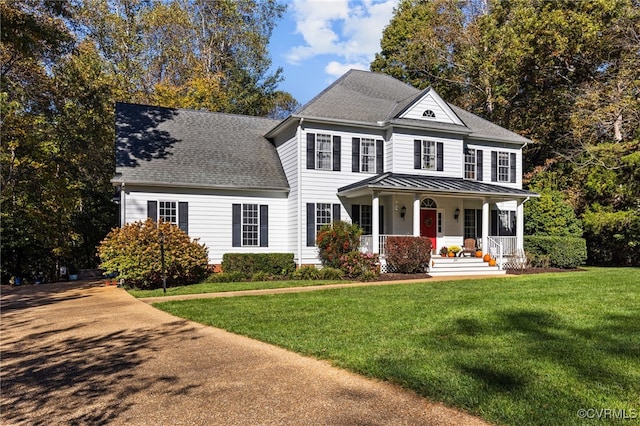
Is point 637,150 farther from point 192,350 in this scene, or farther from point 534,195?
point 192,350

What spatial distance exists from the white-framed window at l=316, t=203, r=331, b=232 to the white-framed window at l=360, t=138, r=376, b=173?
2208 millimetres

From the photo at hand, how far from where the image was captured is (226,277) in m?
15.4

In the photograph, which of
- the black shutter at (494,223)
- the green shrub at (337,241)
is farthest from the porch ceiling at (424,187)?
the black shutter at (494,223)

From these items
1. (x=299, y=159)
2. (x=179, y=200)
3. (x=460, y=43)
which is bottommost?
(x=179, y=200)

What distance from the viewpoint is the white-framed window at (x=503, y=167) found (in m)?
21.7

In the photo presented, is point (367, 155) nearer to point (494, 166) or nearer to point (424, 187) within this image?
point (424, 187)

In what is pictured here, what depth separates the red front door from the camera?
1945 centimetres

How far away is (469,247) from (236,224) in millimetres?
10173

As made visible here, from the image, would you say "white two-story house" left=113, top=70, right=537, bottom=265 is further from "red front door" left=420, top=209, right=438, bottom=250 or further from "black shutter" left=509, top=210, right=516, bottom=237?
"black shutter" left=509, top=210, right=516, bottom=237

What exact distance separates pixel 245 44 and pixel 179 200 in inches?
865

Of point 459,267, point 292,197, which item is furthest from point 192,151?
point 459,267

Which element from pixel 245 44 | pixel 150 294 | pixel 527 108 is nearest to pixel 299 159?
pixel 150 294

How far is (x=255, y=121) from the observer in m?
21.9

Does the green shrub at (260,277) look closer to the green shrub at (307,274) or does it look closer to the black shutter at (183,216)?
A: the green shrub at (307,274)
